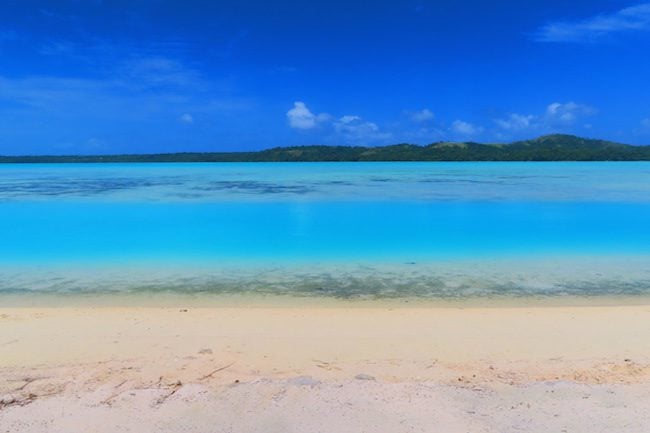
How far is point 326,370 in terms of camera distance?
273 centimetres

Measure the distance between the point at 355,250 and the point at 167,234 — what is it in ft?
13.0

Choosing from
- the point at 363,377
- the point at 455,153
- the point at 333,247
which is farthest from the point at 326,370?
the point at 455,153

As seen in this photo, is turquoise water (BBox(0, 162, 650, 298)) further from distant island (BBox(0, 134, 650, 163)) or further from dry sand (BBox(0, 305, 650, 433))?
distant island (BBox(0, 134, 650, 163))

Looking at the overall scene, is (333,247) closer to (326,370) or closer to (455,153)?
(326,370)

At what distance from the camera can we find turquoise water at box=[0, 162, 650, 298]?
5.20 meters

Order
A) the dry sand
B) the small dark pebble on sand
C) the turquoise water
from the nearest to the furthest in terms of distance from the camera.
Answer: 1. the dry sand
2. the small dark pebble on sand
3. the turquoise water

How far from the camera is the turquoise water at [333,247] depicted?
520cm

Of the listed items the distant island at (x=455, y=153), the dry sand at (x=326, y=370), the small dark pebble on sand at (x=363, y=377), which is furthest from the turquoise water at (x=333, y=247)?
the distant island at (x=455, y=153)

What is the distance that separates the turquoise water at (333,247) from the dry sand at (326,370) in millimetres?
1156

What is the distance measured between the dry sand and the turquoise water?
116 centimetres

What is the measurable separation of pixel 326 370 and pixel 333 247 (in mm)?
4934

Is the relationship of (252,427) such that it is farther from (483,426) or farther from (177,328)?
(177,328)

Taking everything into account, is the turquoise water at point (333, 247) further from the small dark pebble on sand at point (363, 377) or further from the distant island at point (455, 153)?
the distant island at point (455, 153)

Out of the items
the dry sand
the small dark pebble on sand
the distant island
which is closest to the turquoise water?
the dry sand
